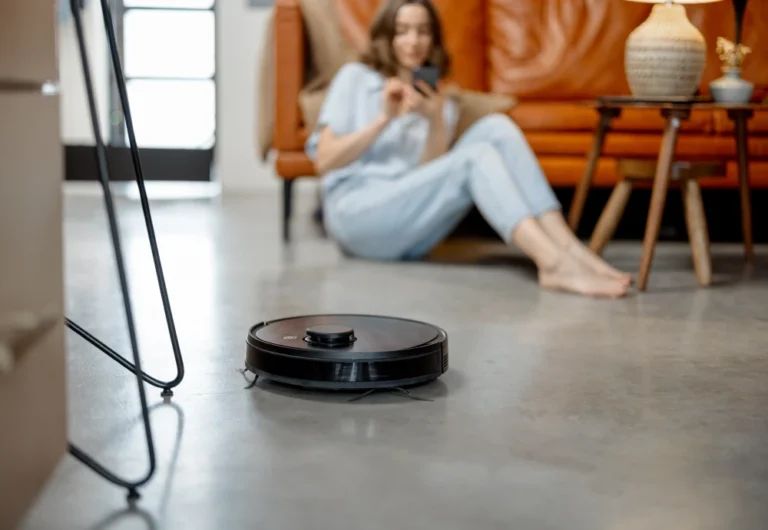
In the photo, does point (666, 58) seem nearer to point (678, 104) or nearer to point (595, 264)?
point (678, 104)

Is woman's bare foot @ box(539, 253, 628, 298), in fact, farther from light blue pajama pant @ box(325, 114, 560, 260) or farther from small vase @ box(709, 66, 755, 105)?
small vase @ box(709, 66, 755, 105)

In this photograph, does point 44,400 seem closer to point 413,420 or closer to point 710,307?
point 413,420

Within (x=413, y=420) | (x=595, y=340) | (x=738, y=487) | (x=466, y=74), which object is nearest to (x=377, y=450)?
(x=413, y=420)

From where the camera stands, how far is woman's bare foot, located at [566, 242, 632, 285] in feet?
8.25

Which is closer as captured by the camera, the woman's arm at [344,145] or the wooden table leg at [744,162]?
the woman's arm at [344,145]

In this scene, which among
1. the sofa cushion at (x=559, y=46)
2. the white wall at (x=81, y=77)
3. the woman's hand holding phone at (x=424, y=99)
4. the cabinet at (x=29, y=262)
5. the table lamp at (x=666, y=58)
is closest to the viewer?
the cabinet at (x=29, y=262)

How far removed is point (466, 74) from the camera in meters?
3.64

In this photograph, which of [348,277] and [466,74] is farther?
[466,74]

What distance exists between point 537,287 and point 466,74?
1266 mm

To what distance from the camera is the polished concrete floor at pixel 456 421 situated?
43.3 inches

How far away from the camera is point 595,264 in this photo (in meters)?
2.54

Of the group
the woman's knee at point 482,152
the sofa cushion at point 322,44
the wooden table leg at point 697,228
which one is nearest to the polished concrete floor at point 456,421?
the wooden table leg at point 697,228

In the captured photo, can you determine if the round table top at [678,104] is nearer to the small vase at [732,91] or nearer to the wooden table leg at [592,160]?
the small vase at [732,91]

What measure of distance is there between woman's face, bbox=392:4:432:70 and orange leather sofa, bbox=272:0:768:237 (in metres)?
0.55
